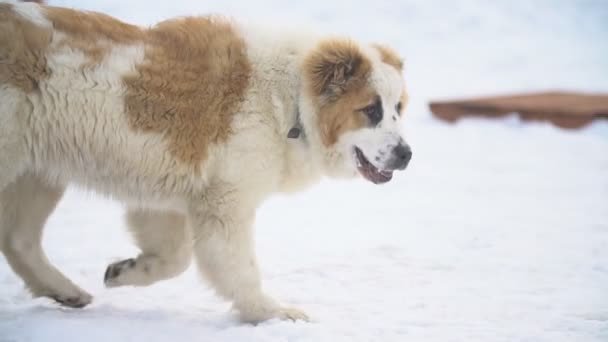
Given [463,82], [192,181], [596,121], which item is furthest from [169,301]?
[463,82]

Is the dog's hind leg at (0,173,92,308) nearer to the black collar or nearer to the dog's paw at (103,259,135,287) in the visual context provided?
the dog's paw at (103,259,135,287)

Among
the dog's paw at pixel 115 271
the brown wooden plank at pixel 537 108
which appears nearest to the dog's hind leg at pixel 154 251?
the dog's paw at pixel 115 271

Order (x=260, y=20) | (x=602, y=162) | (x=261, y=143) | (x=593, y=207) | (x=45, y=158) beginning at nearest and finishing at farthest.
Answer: (x=45, y=158)
(x=261, y=143)
(x=260, y=20)
(x=593, y=207)
(x=602, y=162)

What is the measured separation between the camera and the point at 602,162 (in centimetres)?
861

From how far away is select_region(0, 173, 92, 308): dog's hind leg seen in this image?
4.14m

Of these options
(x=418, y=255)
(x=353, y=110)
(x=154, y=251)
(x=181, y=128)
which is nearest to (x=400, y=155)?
(x=353, y=110)

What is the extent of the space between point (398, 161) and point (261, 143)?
2.39 feet

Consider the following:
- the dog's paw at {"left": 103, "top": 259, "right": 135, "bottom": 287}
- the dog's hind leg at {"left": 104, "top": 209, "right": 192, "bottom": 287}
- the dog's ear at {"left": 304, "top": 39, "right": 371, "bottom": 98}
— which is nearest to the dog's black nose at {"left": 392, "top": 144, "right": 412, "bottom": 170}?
the dog's ear at {"left": 304, "top": 39, "right": 371, "bottom": 98}

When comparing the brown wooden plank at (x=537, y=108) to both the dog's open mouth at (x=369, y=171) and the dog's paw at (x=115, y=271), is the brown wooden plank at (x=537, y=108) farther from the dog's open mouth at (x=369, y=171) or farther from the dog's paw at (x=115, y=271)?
Answer: the dog's paw at (x=115, y=271)

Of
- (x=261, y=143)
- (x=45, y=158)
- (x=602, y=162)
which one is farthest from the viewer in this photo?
(x=602, y=162)

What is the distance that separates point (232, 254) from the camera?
3982mm

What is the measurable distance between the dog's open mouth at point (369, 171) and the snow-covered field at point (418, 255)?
0.76 meters

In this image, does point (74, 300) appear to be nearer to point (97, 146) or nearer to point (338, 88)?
point (97, 146)

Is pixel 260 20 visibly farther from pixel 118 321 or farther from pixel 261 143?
pixel 118 321
